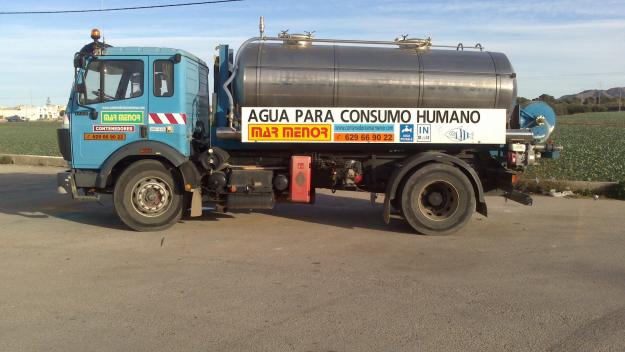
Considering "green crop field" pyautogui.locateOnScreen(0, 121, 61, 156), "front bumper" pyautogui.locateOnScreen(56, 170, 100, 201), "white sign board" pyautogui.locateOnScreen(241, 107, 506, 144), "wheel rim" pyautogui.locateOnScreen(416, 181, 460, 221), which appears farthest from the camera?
"green crop field" pyautogui.locateOnScreen(0, 121, 61, 156)

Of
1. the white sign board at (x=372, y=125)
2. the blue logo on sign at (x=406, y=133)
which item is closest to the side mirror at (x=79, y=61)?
the white sign board at (x=372, y=125)

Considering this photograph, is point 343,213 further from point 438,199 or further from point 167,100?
point 167,100

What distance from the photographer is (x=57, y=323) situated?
4320 millimetres

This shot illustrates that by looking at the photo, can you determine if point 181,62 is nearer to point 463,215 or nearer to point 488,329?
point 463,215

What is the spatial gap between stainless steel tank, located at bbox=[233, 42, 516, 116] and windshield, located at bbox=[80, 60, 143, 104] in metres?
1.47

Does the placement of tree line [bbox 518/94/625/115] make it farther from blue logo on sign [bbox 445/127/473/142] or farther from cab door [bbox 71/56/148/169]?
cab door [bbox 71/56/148/169]

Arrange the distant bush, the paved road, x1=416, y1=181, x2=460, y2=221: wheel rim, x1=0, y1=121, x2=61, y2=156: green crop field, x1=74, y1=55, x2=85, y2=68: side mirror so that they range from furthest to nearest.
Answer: x1=0, y1=121, x2=61, y2=156: green crop field < the distant bush < x1=416, y1=181, x2=460, y2=221: wheel rim < x1=74, y1=55, x2=85, y2=68: side mirror < the paved road

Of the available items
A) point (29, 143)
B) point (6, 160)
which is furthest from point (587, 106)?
point (6, 160)

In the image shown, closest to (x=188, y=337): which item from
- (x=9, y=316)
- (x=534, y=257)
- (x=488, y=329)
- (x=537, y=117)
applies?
(x=9, y=316)

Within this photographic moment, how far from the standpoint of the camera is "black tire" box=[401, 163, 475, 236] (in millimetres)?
7844

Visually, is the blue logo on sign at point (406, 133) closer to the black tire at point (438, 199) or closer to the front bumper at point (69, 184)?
the black tire at point (438, 199)

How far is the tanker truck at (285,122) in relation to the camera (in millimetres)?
7668

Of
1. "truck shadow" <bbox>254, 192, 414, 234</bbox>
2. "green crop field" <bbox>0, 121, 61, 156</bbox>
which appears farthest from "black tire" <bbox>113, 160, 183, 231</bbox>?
"truck shadow" <bbox>254, 192, 414, 234</bbox>

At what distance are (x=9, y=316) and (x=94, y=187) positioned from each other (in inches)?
146
